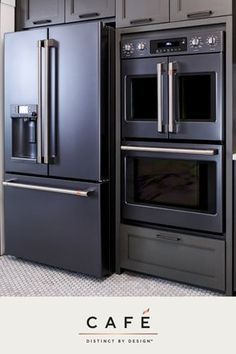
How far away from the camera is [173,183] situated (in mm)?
2701

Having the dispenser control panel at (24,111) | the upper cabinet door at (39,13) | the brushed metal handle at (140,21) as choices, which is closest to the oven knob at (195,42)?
the brushed metal handle at (140,21)

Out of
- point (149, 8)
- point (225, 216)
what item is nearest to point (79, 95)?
point (149, 8)

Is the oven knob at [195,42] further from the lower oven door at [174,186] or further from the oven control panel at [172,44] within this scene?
the lower oven door at [174,186]

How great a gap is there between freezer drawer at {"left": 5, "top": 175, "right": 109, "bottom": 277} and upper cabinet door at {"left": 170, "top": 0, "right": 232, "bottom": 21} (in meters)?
1.20

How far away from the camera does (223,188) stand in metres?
2.50

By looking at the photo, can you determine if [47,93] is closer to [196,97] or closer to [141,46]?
[141,46]

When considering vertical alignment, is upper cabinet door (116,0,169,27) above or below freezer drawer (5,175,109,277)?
above

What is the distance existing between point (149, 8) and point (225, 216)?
141cm

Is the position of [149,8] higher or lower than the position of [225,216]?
higher

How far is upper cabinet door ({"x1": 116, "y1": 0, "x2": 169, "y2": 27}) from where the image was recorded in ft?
8.60
